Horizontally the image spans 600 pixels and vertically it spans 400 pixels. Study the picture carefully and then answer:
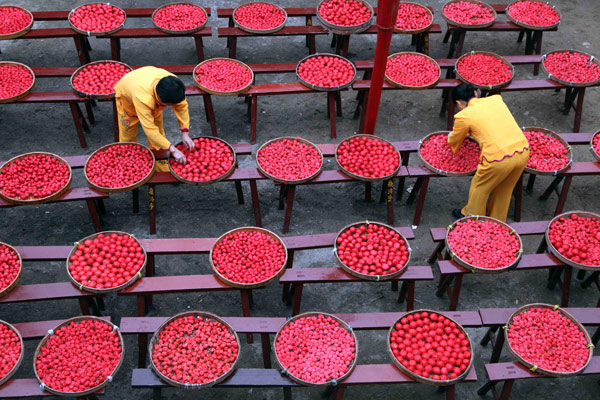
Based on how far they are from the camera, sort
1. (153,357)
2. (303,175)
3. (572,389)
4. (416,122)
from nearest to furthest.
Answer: (153,357) < (572,389) < (303,175) < (416,122)

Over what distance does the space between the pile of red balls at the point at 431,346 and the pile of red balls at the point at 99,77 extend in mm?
4462

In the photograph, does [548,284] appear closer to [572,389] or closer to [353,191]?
[572,389]

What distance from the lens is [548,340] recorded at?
5.04m

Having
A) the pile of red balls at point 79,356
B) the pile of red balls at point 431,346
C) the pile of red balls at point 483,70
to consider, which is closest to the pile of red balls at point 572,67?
the pile of red balls at point 483,70

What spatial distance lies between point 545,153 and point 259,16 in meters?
4.27

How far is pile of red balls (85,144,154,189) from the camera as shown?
20.5 feet

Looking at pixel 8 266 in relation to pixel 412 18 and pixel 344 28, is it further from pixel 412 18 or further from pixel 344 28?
pixel 412 18

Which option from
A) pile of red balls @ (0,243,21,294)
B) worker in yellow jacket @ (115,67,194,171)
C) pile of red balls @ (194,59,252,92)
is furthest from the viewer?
pile of red balls @ (194,59,252,92)

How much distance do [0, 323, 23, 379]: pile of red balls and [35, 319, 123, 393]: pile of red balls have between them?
0.61 ft

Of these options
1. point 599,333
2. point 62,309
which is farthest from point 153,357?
point 599,333

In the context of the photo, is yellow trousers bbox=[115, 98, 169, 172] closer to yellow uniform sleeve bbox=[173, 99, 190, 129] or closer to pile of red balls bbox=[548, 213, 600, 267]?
yellow uniform sleeve bbox=[173, 99, 190, 129]

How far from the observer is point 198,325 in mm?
5059

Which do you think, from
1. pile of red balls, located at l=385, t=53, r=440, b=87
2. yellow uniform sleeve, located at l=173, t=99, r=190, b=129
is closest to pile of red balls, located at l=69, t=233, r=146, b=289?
yellow uniform sleeve, located at l=173, t=99, r=190, b=129

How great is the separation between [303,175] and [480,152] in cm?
198
